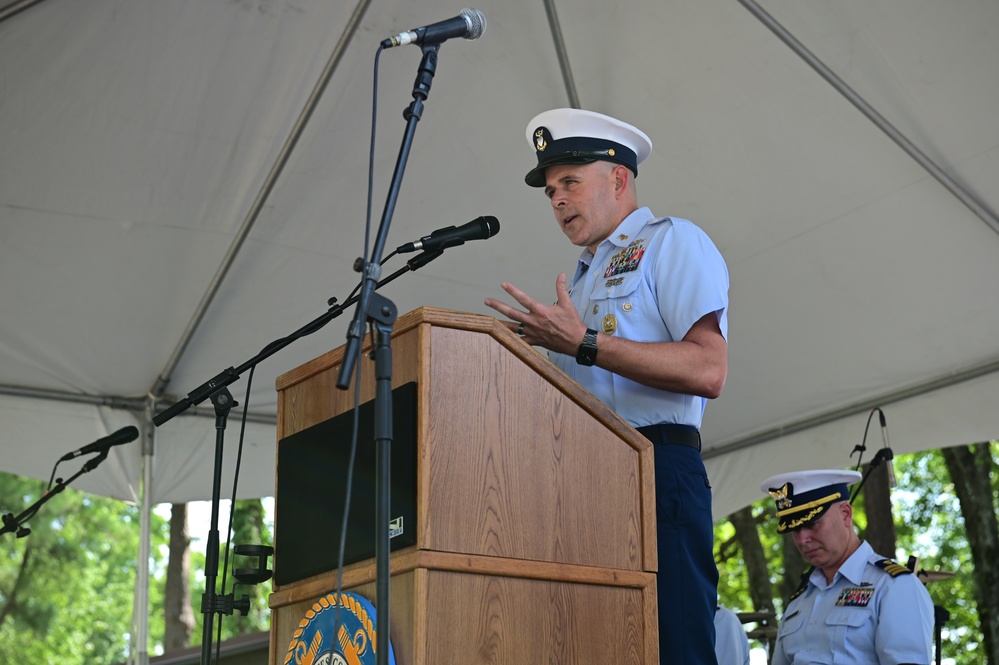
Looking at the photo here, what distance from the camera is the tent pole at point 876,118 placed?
4.21 meters

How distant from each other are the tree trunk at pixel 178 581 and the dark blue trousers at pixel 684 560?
1178cm

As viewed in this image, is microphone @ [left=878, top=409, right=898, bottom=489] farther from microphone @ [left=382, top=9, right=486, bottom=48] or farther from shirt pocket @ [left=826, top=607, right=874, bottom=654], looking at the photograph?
microphone @ [left=382, top=9, right=486, bottom=48]

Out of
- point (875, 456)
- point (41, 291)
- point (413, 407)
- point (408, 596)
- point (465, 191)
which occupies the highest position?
point (465, 191)

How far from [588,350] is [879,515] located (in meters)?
7.29

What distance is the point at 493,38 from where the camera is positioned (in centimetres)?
454

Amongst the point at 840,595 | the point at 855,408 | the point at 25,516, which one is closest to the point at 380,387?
the point at 25,516

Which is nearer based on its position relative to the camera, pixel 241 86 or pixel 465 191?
pixel 241 86

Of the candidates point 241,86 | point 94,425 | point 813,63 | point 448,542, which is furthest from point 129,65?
point 448,542

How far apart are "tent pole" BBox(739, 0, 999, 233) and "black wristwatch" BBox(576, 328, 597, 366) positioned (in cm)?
257

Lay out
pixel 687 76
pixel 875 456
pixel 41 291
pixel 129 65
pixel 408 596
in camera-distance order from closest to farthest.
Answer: pixel 408 596 → pixel 129 65 → pixel 687 76 → pixel 41 291 → pixel 875 456

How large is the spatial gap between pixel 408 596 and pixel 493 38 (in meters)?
3.24

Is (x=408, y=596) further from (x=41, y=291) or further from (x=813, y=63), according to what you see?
(x=41, y=291)

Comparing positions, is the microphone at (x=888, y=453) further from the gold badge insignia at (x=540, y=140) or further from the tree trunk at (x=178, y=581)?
the tree trunk at (x=178, y=581)

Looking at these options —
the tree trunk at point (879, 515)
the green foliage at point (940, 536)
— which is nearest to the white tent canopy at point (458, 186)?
the tree trunk at point (879, 515)
